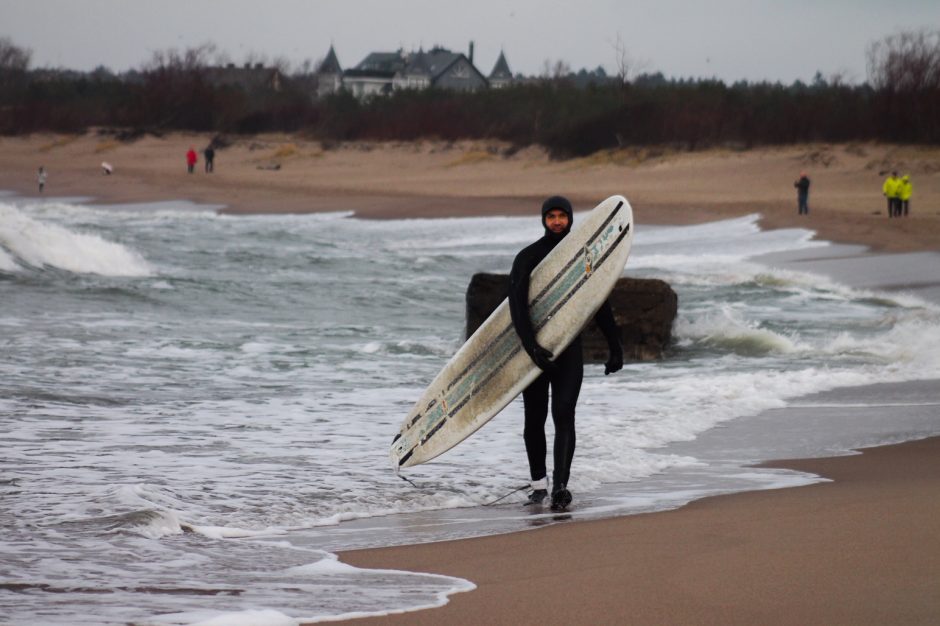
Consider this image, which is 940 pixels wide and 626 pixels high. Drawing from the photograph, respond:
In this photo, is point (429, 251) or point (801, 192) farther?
point (801, 192)

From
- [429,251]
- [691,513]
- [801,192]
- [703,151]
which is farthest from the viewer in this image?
[703,151]

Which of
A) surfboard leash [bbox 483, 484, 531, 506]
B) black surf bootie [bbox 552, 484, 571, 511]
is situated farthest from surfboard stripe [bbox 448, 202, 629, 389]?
black surf bootie [bbox 552, 484, 571, 511]

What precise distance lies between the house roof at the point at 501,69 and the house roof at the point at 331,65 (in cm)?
1614

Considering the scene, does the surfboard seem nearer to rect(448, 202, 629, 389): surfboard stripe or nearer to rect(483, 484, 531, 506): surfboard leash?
rect(448, 202, 629, 389): surfboard stripe

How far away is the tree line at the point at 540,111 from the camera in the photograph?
43.9 meters

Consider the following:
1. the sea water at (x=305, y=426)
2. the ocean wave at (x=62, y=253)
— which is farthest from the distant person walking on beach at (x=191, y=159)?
the sea water at (x=305, y=426)

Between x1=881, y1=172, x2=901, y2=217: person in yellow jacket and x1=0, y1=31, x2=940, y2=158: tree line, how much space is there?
12248 millimetres

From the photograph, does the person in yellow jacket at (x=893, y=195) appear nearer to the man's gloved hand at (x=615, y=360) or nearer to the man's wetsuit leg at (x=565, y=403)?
the man's gloved hand at (x=615, y=360)

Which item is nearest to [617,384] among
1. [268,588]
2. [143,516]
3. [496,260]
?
[143,516]

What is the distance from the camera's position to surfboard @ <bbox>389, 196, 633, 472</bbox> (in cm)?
605

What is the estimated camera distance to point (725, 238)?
88.6 ft

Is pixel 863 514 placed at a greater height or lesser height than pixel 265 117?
lesser

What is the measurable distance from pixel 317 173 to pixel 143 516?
1809 inches

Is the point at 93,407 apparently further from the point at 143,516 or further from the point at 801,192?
the point at 801,192
